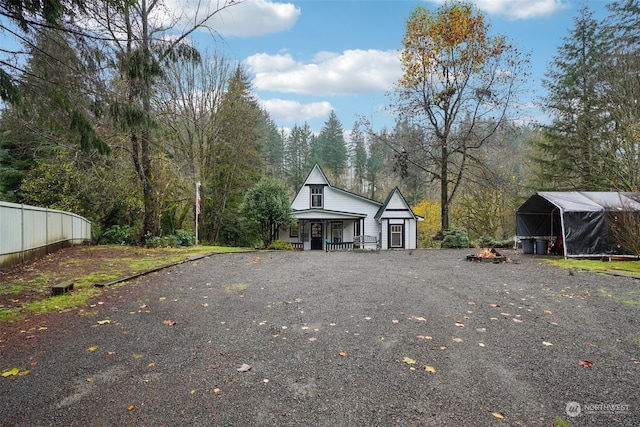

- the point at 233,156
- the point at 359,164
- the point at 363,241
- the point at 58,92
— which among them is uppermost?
the point at 359,164

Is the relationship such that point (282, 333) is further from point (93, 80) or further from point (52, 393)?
point (93, 80)

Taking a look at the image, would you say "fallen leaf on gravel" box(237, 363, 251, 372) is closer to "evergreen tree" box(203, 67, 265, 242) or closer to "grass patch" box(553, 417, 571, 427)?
"grass patch" box(553, 417, 571, 427)

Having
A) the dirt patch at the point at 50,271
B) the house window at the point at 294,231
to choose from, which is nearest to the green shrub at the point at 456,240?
the house window at the point at 294,231

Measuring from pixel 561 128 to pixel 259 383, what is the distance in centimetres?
2577

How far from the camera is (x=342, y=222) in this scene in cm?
2511

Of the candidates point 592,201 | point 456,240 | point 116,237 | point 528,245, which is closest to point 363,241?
point 456,240

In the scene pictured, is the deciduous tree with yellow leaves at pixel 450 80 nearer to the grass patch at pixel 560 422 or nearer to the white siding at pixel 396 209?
the white siding at pixel 396 209

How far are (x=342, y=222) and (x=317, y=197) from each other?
2.61 m

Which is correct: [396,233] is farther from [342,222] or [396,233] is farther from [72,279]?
[72,279]

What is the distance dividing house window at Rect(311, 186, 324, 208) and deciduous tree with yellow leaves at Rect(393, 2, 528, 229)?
6301 mm

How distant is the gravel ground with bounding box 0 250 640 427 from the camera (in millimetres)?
2672

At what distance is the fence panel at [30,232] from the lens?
26.4ft

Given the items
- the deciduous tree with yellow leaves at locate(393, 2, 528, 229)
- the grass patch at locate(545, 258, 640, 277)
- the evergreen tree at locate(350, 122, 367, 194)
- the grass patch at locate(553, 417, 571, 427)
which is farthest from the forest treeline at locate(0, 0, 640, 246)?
the evergreen tree at locate(350, 122, 367, 194)

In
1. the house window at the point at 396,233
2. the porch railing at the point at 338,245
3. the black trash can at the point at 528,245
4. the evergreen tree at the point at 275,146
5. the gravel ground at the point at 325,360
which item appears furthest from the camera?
the evergreen tree at the point at 275,146
